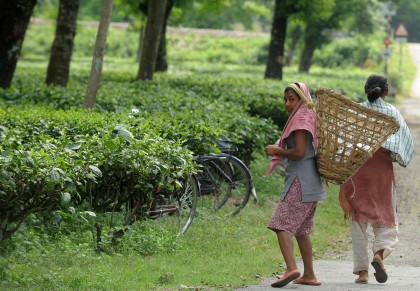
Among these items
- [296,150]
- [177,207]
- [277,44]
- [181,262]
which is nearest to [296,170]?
[296,150]

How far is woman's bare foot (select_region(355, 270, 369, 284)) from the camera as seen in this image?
9367mm

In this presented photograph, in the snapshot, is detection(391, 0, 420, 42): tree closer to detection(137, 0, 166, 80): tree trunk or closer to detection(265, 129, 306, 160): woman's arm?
detection(137, 0, 166, 80): tree trunk

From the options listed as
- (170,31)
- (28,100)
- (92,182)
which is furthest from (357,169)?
(170,31)

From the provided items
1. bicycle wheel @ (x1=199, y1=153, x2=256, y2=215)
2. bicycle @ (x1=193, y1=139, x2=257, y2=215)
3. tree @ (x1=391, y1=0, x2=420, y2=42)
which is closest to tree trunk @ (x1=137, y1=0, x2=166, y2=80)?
bicycle @ (x1=193, y1=139, x2=257, y2=215)

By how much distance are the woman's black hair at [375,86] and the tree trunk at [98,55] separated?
5019 millimetres

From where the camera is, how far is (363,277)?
9.41 metres

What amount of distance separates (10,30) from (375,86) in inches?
362

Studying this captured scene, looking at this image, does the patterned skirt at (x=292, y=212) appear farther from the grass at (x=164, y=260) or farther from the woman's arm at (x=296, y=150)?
the grass at (x=164, y=260)

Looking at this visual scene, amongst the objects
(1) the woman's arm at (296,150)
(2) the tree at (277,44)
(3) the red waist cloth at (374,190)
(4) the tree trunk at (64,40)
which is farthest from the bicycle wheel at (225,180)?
(2) the tree at (277,44)

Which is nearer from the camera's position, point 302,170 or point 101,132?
point 302,170

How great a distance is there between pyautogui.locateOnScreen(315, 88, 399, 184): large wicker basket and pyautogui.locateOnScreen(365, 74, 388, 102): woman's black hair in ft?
2.19

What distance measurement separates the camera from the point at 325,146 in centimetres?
891

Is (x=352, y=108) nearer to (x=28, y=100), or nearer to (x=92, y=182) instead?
(x=92, y=182)

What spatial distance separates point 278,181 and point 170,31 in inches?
2626
